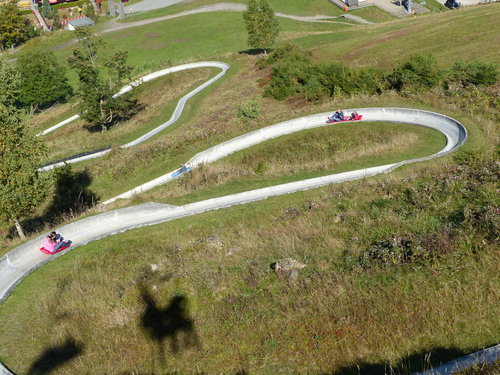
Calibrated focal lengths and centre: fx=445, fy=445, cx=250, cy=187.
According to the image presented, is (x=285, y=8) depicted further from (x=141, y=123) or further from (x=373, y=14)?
(x=141, y=123)

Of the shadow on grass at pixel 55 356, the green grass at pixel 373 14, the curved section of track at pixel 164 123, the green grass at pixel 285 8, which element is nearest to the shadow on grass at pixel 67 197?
the curved section of track at pixel 164 123

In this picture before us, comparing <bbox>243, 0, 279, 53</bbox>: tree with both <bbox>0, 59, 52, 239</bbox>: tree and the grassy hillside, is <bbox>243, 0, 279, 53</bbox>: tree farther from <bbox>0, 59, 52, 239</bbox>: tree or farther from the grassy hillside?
<bbox>0, 59, 52, 239</bbox>: tree

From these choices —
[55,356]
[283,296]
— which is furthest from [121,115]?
[283,296]

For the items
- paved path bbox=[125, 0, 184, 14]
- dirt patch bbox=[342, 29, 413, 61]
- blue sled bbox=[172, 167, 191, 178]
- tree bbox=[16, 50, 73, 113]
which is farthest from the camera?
paved path bbox=[125, 0, 184, 14]

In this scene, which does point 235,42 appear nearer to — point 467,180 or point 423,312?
point 467,180

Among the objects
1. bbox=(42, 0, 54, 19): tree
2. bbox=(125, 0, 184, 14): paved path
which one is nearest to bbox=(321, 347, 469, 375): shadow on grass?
bbox=(125, 0, 184, 14): paved path

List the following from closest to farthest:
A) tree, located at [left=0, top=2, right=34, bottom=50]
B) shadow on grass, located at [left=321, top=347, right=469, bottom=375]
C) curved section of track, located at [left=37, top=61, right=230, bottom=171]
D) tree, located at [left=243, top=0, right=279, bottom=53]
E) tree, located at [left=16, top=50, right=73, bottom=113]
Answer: shadow on grass, located at [left=321, top=347, right=469, bottom=375] < curved section of track, located at [left=37, top=61, right=230, bottom=171] < tree, located at [left=243, top=0, right=279, bottom=53] < tree, located at [left=16, top=50, right=73, bottom=113] < tree, located at [left=0, top=2, right=34, bottom=50]

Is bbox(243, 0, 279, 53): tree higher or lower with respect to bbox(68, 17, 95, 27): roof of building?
lower
